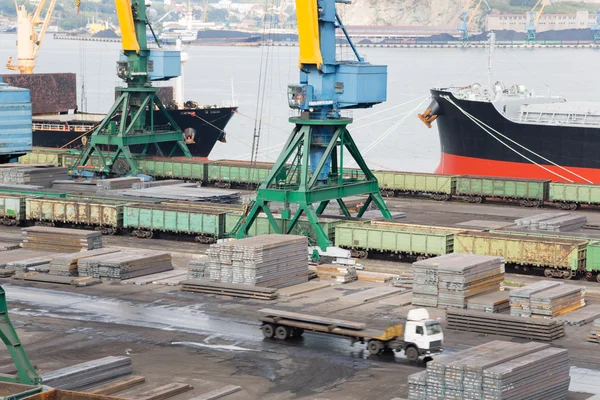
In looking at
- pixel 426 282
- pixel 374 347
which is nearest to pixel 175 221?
pixel 426 282

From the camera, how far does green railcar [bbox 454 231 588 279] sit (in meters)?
44.7

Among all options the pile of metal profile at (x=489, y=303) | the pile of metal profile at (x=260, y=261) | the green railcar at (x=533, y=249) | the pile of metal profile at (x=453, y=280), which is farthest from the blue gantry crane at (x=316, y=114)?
the pile of metal profile at (x=489, y=303)

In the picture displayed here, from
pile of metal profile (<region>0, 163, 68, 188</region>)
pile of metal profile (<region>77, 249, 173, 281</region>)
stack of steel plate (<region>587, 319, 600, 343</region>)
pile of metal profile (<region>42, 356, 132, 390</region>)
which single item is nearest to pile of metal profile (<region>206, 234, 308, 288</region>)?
pile of metal profile (<region>77, 249, 173, 281</region>)

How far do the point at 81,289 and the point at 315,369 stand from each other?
1436 cm

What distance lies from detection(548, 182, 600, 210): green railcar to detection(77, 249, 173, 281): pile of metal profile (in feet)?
81.9

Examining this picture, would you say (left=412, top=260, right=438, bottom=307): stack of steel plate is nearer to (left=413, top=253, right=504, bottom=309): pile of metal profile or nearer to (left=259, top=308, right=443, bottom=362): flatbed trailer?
(left=413, top=253, right=504, bottom=309): pile of metal profile

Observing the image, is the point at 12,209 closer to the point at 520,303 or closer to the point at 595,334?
the point at 520,303

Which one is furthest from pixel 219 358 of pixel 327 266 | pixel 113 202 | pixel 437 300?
pixel 113 202

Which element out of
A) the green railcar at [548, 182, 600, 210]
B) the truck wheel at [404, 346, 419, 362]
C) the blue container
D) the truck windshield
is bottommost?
the truck wheel at [404, 346, 419, 362]

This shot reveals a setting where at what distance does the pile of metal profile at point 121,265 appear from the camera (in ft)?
148

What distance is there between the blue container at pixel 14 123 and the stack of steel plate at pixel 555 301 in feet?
55.8

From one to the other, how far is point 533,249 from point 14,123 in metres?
20.9

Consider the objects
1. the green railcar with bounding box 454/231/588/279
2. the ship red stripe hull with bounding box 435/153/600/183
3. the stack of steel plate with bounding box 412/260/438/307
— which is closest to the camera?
the stack of steel plate with bounding box 412/260/438/307

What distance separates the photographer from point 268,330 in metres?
36.0
